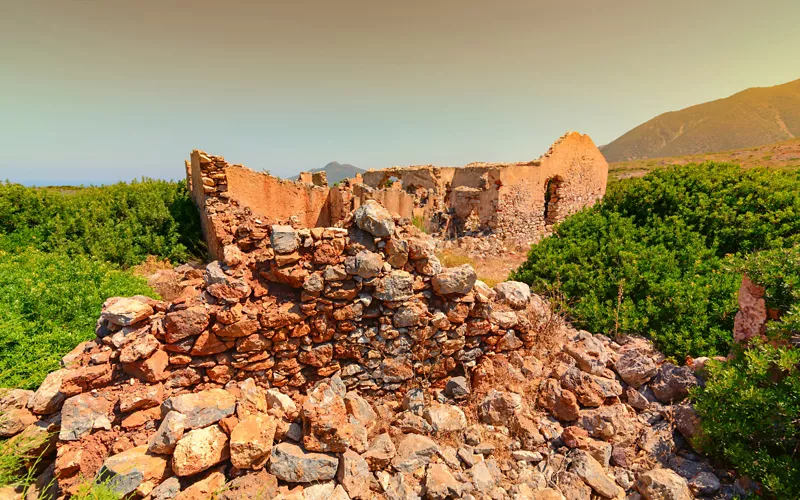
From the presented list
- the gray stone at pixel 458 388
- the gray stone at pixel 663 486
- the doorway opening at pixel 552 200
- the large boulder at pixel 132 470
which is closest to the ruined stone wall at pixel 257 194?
the gray stone at pixel 458 388

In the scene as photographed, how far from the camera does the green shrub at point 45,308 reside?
14.1ft

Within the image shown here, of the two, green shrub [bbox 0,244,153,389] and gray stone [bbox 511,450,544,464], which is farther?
green shrub [bbox 0,244,153,389]

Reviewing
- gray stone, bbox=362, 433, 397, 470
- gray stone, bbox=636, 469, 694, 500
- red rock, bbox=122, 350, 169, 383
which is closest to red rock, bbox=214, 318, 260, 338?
red rock, bbox=122, 350, 169, 383

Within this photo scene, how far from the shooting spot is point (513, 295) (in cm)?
496

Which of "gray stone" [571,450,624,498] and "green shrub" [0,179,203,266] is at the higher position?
"green shrub" [0,179,203,266]

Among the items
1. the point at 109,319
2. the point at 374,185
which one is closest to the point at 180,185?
the point at 374,185

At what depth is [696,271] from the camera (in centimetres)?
599

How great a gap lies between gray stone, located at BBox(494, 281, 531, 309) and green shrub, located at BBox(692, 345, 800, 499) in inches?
82.0

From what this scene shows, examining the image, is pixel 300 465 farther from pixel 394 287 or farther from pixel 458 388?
pixel 458 388

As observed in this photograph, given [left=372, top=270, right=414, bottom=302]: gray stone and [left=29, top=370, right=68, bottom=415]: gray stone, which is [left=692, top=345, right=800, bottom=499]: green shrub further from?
[left=29, top=370, right=68, bottom=415]: gray stone

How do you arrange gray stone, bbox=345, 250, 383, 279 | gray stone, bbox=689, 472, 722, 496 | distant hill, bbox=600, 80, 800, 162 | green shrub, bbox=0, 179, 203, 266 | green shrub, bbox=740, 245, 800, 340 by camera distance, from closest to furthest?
gray stone, bbox=689, 472, 722, 496
green shrub, bbox=740, 245, 800, 340
gray stone, bbox=345, 250, 383, 279
green shrub, bbox=0, 179, 203, 266
distant hill, bbox=600, 80, 800, 162

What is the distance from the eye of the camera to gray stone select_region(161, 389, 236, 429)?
3.07 metres

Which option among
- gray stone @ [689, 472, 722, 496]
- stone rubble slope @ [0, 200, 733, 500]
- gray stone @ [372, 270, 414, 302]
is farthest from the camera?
gray stone @ [372, 270, 414, 302]

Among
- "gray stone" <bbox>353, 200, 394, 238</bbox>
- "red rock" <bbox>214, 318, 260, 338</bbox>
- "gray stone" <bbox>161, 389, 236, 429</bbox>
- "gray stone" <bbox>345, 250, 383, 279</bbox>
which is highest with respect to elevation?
"gray stone" <bbox>353, 200, 394, 238</bbox>
